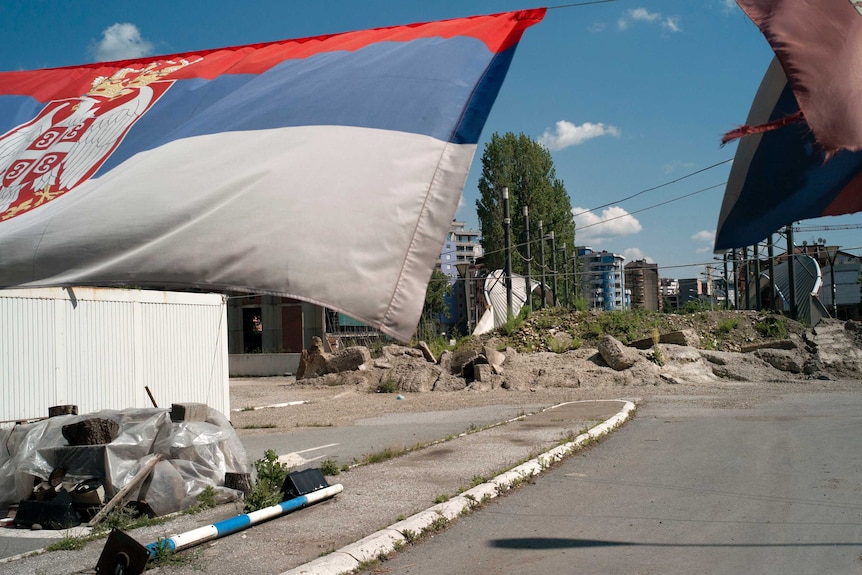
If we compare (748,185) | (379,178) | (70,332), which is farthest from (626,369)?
(379,178)

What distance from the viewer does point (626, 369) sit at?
78.2ft

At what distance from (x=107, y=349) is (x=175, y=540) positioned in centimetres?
779

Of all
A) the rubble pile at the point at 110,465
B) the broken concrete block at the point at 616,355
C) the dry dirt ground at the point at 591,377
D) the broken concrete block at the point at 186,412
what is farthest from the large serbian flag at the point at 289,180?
the broken concrete block at the point at 616,355

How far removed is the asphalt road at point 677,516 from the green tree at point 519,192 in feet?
143

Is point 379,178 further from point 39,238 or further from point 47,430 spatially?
point 47,430

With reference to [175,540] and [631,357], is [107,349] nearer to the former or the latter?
[175,540]

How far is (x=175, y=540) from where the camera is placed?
586cm

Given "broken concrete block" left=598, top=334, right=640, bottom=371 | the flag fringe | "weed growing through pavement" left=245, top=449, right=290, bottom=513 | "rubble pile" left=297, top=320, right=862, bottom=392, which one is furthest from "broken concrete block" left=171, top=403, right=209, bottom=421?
"broken concrete block" left=598, top=334, right=640, bottom=371

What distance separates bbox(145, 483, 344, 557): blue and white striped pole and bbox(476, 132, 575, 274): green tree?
154 ft

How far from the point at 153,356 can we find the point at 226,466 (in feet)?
20.0

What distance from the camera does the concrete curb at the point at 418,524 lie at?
559cm

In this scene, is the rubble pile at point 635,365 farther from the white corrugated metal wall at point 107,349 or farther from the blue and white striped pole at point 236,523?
the blue and white striped pole at point 236,523

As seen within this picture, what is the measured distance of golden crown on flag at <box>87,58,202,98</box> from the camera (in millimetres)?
2914

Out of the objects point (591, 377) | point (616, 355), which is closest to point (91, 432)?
point (591, 377)
